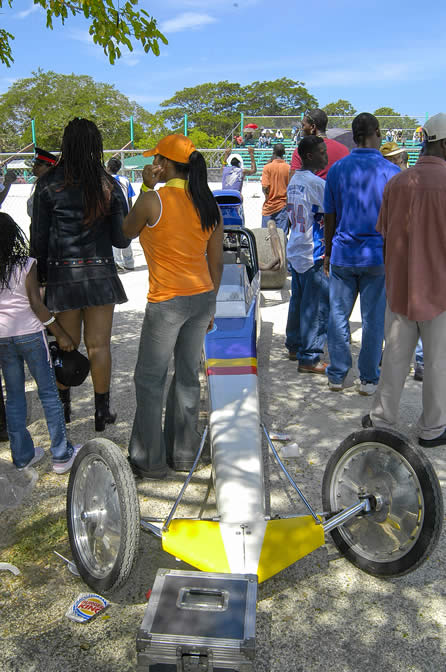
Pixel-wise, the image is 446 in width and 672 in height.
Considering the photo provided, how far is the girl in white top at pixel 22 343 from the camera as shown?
352 cm

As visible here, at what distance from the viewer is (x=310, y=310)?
226 inches

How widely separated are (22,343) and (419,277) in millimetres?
2585

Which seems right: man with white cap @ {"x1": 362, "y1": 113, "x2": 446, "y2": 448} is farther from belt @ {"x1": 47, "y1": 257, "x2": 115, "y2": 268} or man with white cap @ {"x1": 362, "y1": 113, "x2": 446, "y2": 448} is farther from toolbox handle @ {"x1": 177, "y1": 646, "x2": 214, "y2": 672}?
toolbox handle @ {"x1": 177, "y1": 646, "x2": 214, "y2": 672}

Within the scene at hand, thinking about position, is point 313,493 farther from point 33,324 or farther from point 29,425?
point 29,425

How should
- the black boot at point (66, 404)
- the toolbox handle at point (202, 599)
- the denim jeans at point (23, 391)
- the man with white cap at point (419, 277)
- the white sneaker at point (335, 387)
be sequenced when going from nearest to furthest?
the toolbox handle at point (202, 599) → the denim jeans at point (23, 391) → the man with white cap at point (419, 277) → the black boot at point (66, 404) → the white sneaker at point (335, 387)

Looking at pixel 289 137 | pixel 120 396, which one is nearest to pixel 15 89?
pixel 289 137

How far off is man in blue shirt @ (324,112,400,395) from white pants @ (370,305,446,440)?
867 millimetres

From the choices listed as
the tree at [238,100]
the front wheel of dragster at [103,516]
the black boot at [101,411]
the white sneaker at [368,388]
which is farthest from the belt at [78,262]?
the tree at [238,100]

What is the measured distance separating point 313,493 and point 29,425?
241 centimetres

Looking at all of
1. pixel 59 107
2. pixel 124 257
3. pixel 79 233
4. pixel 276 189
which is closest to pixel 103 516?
pixel 79 233

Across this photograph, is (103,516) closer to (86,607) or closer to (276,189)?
(86,607)

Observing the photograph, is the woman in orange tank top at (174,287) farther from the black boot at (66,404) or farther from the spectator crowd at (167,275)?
the black boot at (66,404)

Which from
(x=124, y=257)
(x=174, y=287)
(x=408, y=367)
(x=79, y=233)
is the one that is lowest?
(x=124, y=257)

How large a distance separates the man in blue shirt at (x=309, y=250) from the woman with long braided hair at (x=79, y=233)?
2023 millimetres
